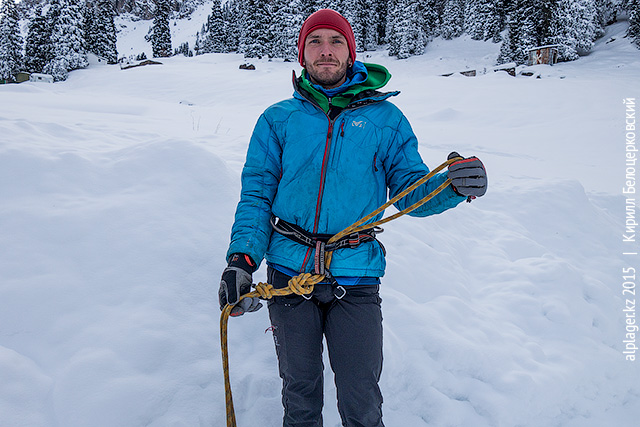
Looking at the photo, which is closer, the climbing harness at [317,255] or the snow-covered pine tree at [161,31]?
the climbing harness at [317,255]

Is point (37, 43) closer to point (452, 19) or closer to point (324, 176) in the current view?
point (452, 19)

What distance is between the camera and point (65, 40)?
30812mm

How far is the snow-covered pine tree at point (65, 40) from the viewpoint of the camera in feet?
100

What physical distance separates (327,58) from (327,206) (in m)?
0.91

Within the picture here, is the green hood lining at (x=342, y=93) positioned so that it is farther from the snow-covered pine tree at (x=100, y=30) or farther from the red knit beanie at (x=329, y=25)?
the snow-covered pine tree at (x=100, y=30)

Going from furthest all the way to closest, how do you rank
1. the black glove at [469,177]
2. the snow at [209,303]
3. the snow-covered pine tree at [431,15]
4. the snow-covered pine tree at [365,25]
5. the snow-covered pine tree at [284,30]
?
1. the snow-covered pine tree at [431,15]
2. the snow-covered pine tree at [365,25]
3. the snow-covered pine tree at [284,30]
4. the snow at [209,303]
5. the black glove at [469,177]

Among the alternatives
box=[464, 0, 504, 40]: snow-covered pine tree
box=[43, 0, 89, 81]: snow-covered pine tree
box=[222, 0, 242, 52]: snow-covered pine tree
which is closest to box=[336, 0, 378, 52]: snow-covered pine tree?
box=[464, 0, 504, 40]: snow-covered pine tree

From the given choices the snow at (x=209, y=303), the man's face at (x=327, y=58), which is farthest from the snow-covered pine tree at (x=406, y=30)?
the man's face at (x=327, y=58)

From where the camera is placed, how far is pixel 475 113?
1303cm

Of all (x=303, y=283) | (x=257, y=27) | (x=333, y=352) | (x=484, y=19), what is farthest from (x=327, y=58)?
(x=484, y=19)

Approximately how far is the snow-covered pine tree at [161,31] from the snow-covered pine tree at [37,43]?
38.0 feet

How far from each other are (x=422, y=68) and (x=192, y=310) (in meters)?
31.2

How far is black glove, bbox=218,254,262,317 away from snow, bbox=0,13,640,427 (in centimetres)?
73

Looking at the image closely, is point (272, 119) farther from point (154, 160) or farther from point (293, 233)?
point (154, 160)
